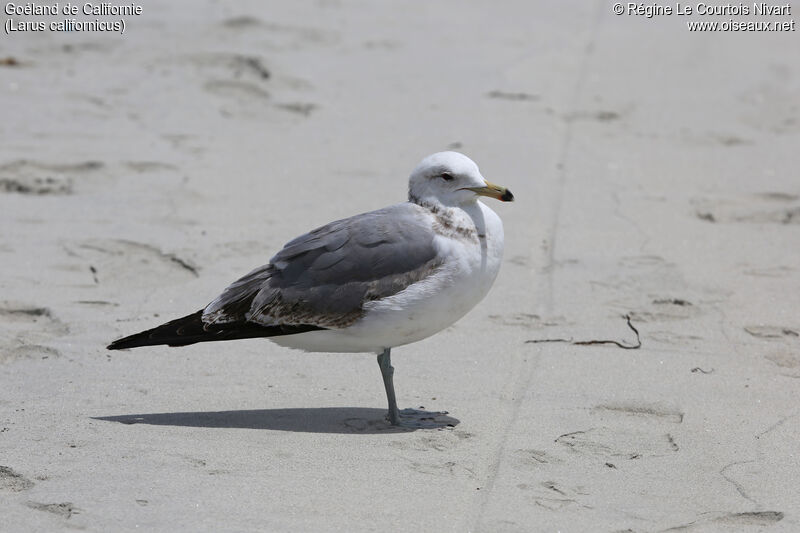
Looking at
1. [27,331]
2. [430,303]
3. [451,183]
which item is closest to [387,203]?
[451,183]

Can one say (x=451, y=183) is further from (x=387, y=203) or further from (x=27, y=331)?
(x=387, y=203)

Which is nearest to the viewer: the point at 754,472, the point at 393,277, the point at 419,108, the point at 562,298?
the point at 754,472

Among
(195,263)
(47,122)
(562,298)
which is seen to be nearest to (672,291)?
(562,298)

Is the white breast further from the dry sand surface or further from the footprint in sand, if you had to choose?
the footprint in sand

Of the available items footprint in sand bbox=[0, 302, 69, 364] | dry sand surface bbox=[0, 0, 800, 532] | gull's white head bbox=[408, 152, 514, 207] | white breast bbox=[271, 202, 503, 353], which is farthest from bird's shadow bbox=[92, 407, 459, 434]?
gull's white head bbox=[408, 152, 514, 207]

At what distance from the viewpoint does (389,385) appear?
13.7 ft

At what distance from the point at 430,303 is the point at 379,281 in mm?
196

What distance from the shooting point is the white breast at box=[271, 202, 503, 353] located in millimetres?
4043

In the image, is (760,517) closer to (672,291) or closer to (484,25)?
(672,291)

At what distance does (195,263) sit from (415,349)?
124cm

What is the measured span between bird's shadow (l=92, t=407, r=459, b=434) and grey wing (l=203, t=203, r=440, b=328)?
33 centimetres

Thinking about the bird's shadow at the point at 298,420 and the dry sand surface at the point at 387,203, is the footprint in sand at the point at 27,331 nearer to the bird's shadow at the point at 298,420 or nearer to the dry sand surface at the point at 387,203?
the dry sand surface at the point at 387,203

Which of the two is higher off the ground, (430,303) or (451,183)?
(451,183)

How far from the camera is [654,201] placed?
21.5ft
